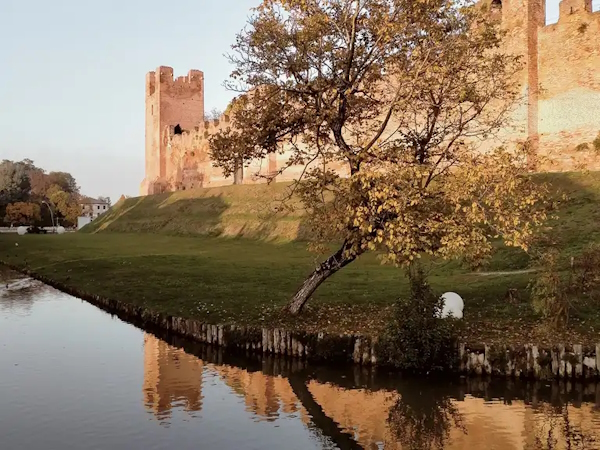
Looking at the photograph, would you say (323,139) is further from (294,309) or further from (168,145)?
(168,145)

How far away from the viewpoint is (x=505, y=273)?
18016mm

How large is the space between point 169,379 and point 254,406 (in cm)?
217

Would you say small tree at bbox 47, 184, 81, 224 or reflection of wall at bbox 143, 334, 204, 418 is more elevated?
small tree at bbox 47, 184, 81, 224

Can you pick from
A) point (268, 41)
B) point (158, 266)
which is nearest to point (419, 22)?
point (268, 41)

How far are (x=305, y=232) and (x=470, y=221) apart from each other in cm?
2127

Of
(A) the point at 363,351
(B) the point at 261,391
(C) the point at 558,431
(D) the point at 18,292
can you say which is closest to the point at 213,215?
(D) the point at 18,292

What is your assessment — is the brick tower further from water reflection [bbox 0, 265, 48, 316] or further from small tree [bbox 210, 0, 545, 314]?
small tree [bbox 210, 0, 545, 314]

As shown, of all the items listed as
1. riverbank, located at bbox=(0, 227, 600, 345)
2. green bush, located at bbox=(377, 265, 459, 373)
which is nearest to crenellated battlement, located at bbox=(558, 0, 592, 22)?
riverbank, located at bbox=(0, 227, 600, 345)

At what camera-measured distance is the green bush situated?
11.4m

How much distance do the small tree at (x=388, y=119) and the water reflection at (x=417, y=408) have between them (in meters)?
2.29

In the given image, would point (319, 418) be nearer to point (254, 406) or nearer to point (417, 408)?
point (254, 406)

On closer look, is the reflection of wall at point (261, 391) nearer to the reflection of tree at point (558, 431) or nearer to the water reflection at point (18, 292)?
the reflection of tree at point (558, 431)

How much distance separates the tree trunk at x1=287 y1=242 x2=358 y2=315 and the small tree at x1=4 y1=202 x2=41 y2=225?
254ft

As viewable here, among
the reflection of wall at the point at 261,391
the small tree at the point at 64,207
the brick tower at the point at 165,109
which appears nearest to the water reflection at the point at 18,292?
the reflection of wall at the point at 261,391
